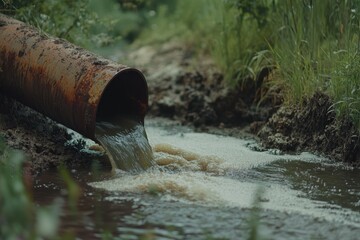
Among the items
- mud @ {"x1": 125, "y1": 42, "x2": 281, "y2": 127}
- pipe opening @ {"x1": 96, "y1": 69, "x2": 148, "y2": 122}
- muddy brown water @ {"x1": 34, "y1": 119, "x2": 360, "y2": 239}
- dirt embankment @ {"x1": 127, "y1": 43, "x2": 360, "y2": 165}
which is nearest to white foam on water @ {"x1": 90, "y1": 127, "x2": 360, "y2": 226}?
muddy brown water @ {"x1": 34, "y1": 119, "x2": 360, "y2": 239}

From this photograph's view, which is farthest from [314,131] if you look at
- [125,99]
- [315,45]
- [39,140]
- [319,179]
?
[39,140]

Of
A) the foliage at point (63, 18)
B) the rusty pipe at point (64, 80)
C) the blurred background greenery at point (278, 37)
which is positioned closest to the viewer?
the rusty pipe at point (64, 80)

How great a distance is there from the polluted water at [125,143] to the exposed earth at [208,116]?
0.27 meters

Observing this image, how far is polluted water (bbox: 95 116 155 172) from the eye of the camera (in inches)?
202

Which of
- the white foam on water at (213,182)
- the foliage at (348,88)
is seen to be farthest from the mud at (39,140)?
the foliage at (348,88)

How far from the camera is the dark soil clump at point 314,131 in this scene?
5.54m

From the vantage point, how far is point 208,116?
24.6ft

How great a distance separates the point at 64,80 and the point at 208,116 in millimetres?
2578

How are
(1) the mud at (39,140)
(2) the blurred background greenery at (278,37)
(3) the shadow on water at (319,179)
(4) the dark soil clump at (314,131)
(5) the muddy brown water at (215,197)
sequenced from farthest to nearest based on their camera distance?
(2) the blurred background greenery at (278,37) → (4) the dark soil clump at (314,131) → (1) the mud at (39,140) → (3) the shadow on water at (319,179) → (5) the muddy brown water at (215,197)

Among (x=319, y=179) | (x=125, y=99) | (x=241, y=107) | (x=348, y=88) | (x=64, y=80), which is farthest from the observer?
(x=241, y=107)

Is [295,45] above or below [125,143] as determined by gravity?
above

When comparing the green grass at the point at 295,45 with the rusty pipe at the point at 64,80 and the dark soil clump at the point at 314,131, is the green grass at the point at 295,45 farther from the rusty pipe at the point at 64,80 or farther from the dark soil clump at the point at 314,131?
the rusty pipe at the point at 64,80

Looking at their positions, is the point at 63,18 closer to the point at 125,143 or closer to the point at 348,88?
the point at 125,143

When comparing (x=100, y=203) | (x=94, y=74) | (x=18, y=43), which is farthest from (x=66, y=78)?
(x=100, y=203)
